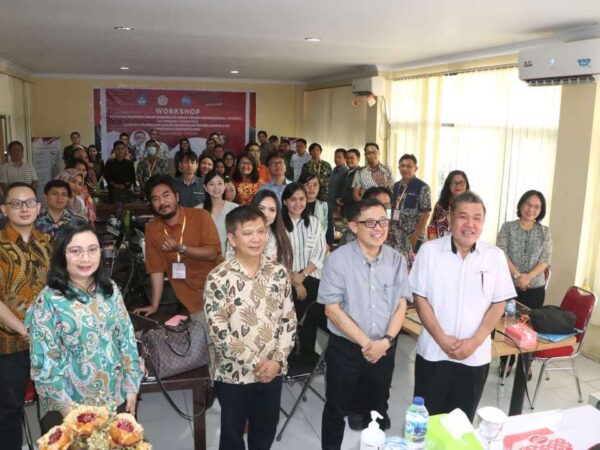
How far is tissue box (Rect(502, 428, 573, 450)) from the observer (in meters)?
1.99

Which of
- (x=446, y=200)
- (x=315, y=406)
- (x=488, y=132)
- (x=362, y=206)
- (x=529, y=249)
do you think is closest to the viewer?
(x=362, y=206)

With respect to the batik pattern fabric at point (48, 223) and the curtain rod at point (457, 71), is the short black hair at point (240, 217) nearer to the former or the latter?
the batik pattern fabric at point (48, 223)

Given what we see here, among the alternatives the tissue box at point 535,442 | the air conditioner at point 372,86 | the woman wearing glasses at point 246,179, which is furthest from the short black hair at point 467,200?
the air conditioner at point 372,86

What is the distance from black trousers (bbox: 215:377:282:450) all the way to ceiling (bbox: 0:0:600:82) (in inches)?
111

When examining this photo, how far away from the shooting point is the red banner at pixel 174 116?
12094mm

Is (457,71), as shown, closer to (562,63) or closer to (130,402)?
(562,63)

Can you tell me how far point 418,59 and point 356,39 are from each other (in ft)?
6.56

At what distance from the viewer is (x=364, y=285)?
2715 millimetres

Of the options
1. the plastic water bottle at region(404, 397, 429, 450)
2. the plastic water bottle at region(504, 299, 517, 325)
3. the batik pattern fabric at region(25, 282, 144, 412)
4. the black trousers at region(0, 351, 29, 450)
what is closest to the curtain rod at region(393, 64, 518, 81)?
the plastic water bottle at region(504, 299, 517, 325)

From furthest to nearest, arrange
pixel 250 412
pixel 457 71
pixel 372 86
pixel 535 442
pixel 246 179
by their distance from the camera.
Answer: pixel 372 86 → pixel 457 71 → pixel 246 179 → pixel 250 412 → pixel 535 442

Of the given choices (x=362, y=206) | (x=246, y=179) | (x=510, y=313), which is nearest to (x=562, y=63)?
(x=510, y=313)

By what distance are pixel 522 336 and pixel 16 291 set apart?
274cm

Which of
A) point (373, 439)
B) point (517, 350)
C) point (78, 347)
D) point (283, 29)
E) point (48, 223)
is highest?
point (283, 29)

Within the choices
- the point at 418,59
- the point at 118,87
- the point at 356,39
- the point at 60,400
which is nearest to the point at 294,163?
the point at 418,59
